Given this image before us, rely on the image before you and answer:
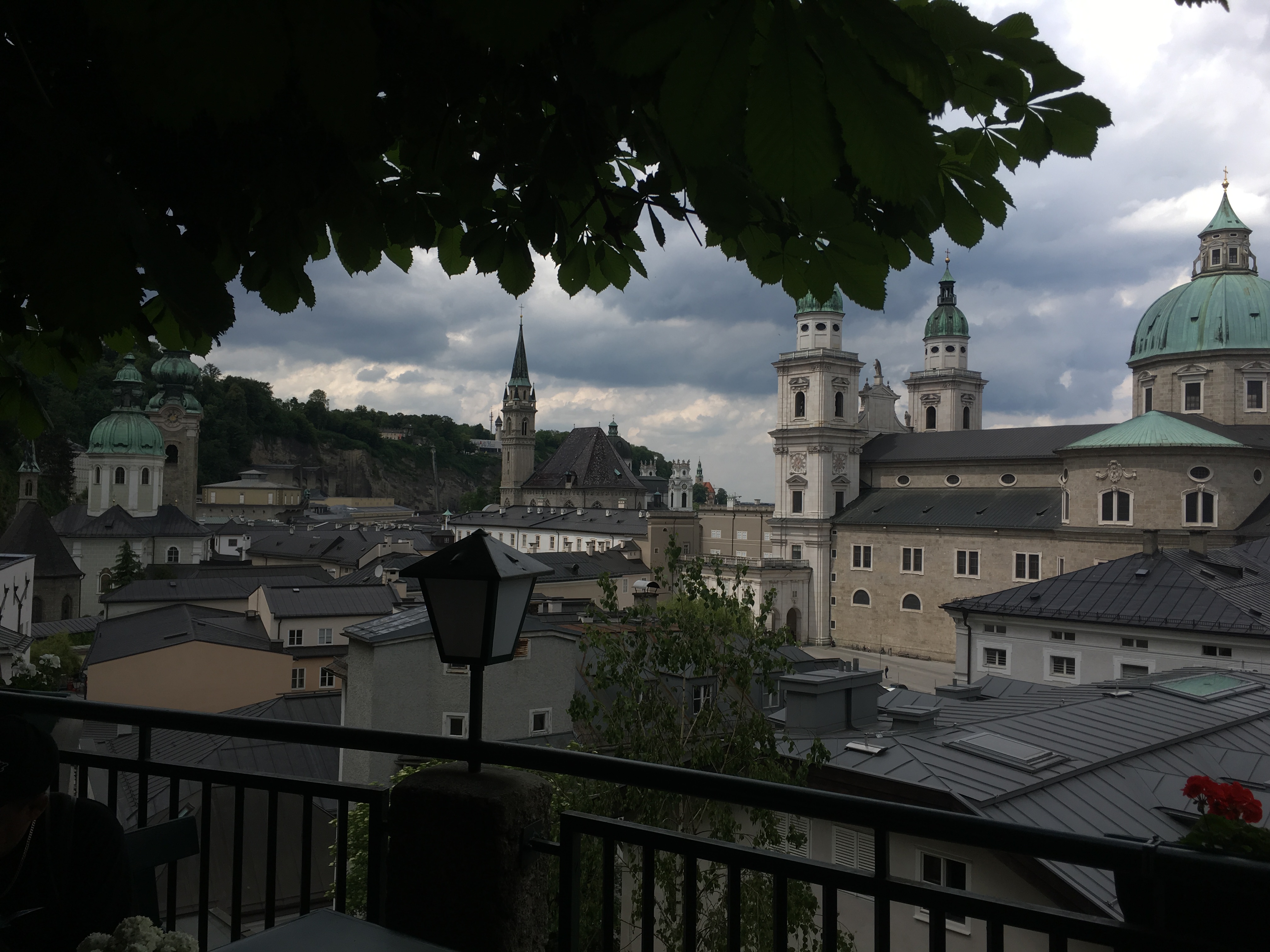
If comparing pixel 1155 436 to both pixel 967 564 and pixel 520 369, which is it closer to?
pixel 967 564

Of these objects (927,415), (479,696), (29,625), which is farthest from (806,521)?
(479,696)

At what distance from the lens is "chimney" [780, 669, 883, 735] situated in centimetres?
1457

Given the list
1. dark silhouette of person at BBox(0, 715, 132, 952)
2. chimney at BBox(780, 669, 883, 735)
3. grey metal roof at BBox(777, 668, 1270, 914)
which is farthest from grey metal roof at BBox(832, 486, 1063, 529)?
dark silhouette of person at BBox(0, 715, 132, 952)

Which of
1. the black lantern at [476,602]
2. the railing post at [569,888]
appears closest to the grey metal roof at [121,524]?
the black lantern at [476,602]

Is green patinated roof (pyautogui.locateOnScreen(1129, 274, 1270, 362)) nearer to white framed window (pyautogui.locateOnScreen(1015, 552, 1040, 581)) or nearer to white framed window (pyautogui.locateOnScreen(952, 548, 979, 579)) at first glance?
white framed window (pyautogui.locateOnScreen(1015, 552, 1040, 581))

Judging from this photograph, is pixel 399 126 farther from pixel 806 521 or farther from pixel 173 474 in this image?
pixel 173 474

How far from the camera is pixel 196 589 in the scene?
3728cm

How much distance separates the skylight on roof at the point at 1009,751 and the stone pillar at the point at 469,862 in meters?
9.49

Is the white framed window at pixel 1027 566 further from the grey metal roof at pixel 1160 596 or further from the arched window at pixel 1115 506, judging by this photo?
the grey metal roof at pixel 1160 596

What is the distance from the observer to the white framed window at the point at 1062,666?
2605 cm

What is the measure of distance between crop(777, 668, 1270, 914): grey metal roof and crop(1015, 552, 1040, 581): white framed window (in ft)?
97.0

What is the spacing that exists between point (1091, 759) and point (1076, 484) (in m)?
34.5

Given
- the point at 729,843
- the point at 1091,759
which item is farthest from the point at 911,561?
the point at 729,843

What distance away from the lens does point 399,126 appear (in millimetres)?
2033
